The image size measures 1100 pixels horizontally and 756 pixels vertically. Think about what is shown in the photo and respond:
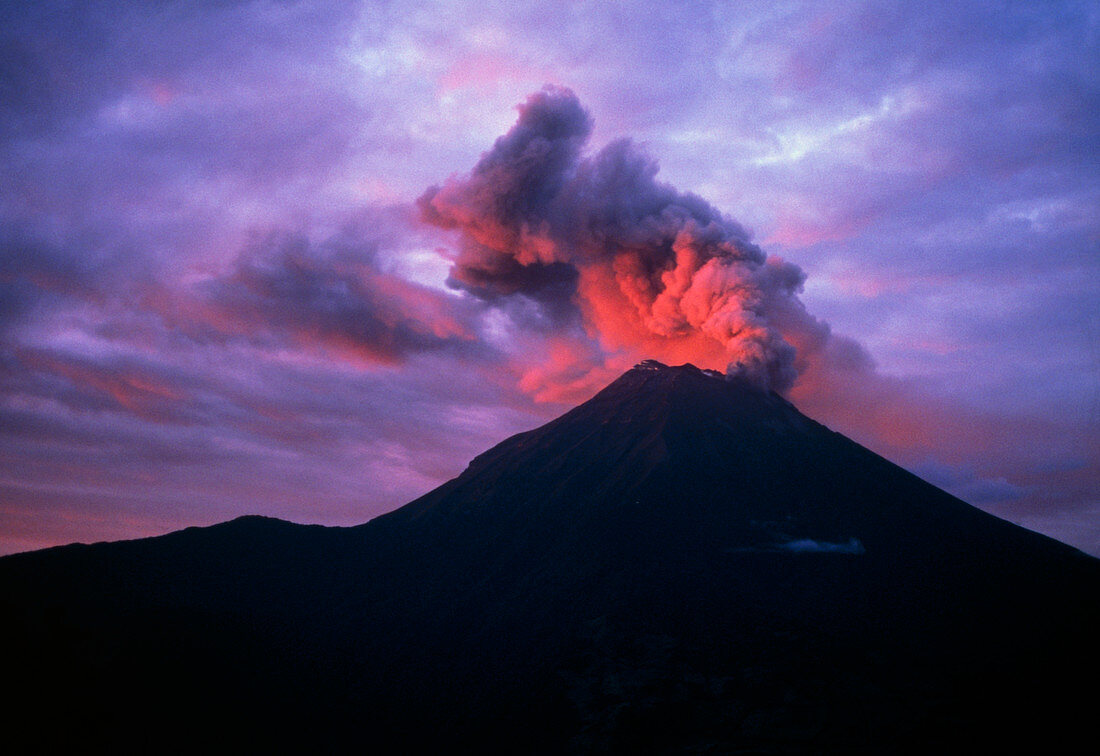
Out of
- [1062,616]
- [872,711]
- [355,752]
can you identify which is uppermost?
[1062,616]

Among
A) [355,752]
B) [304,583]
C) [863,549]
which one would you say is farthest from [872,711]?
[304,583]

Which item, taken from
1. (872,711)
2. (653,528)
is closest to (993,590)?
(872,711)

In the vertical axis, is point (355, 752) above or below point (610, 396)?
Result: below

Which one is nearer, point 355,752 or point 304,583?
point 355,752

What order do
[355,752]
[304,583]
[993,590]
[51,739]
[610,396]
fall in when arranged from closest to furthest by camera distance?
[51,739] → [355,752] → [993,590] → [304,583] → [610,396]

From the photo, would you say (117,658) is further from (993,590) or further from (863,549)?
(993,590)

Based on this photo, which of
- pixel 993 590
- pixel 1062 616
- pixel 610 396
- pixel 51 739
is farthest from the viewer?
pixel 610 396

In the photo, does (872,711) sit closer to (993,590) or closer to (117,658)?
(993,590)
